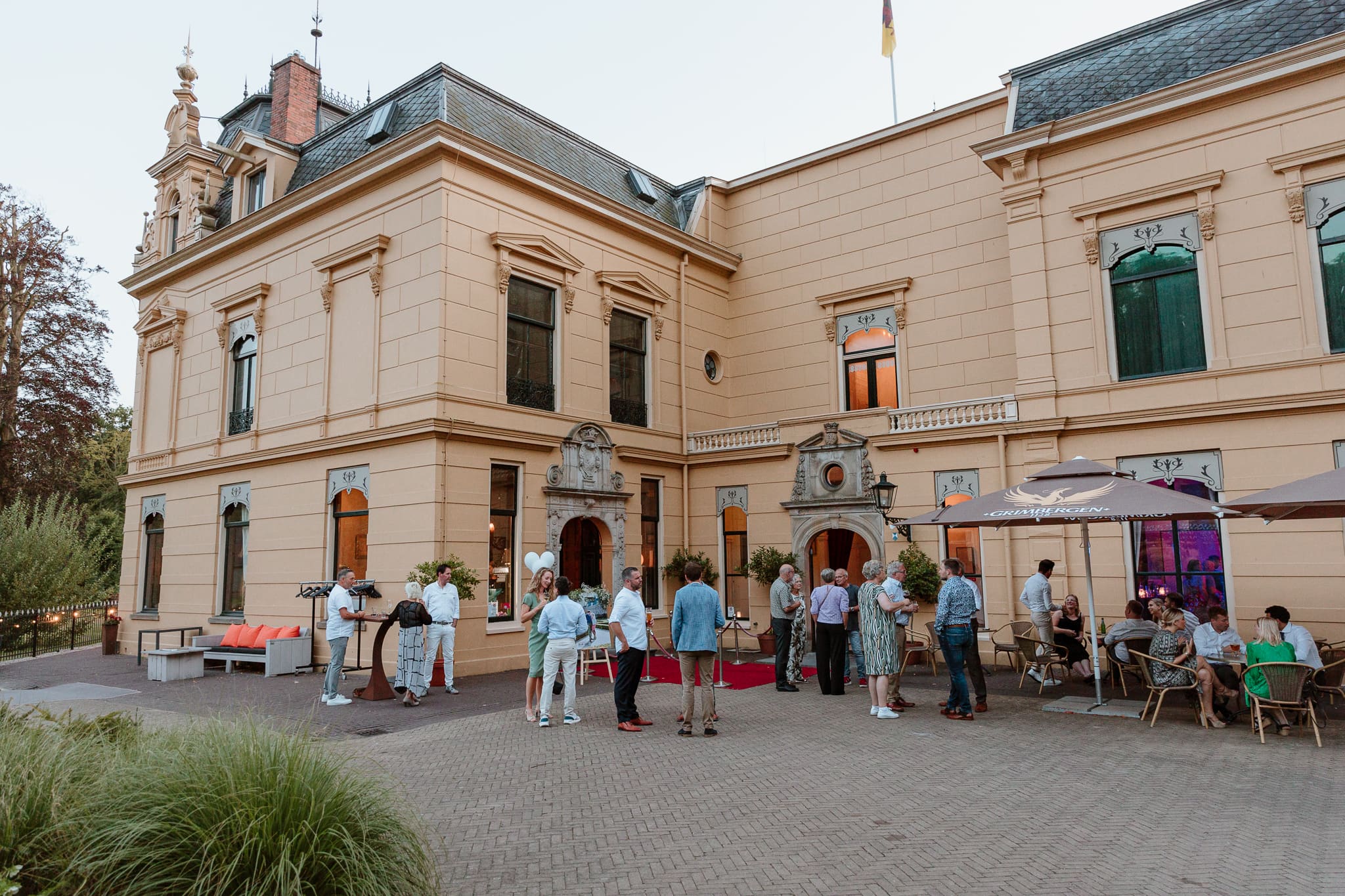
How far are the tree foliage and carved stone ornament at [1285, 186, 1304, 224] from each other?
29941mm

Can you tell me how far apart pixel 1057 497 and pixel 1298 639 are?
2.84m

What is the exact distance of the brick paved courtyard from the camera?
4.69 m

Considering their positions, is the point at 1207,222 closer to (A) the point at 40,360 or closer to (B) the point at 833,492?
(B) the point at 833,492

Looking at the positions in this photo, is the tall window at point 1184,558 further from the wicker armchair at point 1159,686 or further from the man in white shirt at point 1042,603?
the wicker armchair at point 1159,686

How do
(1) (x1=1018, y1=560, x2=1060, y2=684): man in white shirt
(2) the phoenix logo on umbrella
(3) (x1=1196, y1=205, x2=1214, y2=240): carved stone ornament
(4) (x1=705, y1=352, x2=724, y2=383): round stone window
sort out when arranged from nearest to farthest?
(2) the phoenix logo on umbrella → (1) (x1=1018, y1=560, x2=1060, y2=684): man in white shirt → (3) (x1=1196, y1=205, x2=1214, y2=240): carved stone ornament → (4) (x1=705, y1=352, x2=724, y2=383): round stone window

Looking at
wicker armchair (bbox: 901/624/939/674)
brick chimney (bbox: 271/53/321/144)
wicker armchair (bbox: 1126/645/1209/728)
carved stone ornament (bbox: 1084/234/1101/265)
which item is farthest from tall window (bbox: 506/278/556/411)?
wicker armchair (bbox: 1126/645/1209/728)

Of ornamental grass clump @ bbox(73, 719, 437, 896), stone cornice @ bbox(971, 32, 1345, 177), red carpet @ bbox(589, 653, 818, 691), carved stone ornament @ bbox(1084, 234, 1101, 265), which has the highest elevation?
stone cornice @ bbox(971, 32, 1345, 177)

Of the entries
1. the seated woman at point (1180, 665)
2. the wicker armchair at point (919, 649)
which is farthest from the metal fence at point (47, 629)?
the seated woman at point (1180, 665)

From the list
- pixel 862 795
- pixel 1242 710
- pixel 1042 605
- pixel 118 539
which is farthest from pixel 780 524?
pixel 118 539

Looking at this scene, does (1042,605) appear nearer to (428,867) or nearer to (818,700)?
(818,700)

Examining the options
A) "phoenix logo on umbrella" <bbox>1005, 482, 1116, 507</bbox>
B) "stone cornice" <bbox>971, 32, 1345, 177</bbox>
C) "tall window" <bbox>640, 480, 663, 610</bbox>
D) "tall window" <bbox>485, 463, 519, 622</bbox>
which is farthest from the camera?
"tall window" <bbox>640, 480, 663, 610</bbox>

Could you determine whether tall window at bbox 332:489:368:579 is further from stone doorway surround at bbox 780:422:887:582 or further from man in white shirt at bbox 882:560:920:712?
man in white shirt at bbox 882:560:920:712

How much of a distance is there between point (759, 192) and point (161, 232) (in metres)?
15.0

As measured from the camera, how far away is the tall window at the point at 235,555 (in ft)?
56.0
